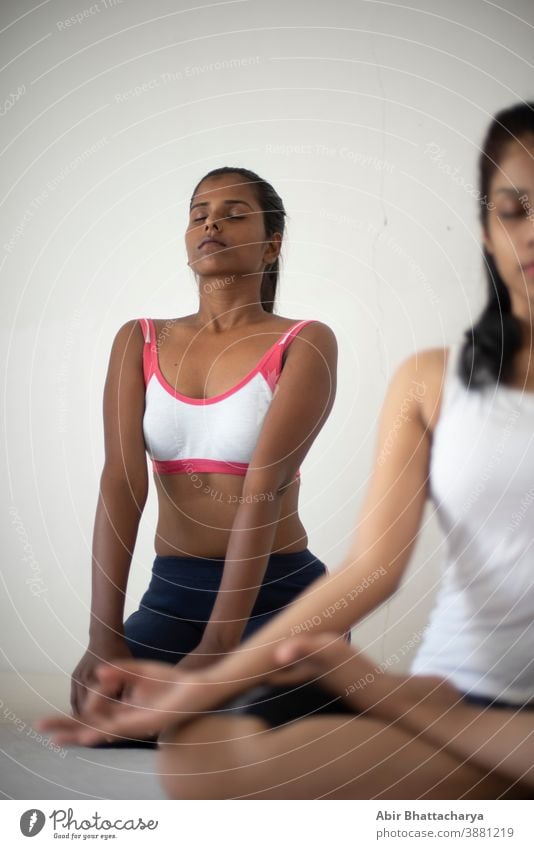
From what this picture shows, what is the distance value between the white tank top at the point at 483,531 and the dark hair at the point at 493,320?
0.04 feet

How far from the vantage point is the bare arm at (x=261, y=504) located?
741mm

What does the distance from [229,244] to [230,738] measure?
1.30 feet

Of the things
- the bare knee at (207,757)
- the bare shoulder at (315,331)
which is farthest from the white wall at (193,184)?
the bare knee at (207,757)

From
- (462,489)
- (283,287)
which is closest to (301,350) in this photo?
(283,287)

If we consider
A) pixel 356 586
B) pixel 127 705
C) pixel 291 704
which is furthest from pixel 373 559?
pixel 127 705

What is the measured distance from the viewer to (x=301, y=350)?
0.76 metres

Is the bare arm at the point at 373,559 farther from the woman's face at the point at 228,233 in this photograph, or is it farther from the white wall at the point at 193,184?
the woman's face at the point at 228,233

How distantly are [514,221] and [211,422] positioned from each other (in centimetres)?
30

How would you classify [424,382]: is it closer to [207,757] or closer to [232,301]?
[232,301]

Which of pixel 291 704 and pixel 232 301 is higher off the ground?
pixel 232 301

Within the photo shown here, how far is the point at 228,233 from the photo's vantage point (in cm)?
77

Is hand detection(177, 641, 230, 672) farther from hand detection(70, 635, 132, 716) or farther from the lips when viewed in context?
the lips

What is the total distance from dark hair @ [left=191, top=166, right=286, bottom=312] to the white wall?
1cm
